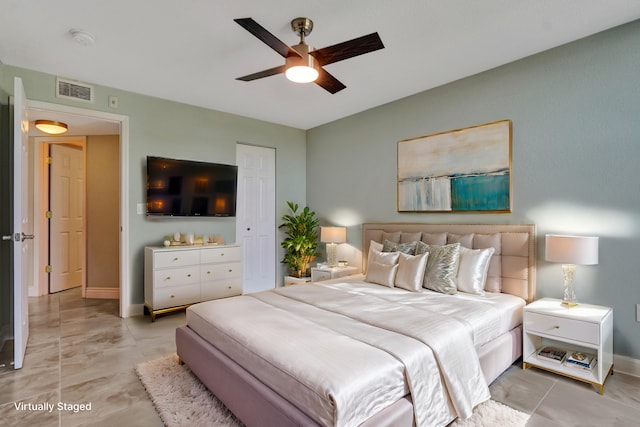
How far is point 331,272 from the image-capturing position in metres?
4.33

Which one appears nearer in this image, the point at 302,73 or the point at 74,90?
the point at 302,73

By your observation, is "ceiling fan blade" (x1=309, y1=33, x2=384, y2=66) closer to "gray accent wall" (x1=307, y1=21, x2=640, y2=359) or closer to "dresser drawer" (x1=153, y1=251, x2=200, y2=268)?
"gray accent wall" (x1=307, y1=21, x2=640, y2=359)

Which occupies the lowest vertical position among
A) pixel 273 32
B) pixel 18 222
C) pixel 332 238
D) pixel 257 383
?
pixel 257 383

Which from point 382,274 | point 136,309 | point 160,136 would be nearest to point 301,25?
point 382,274

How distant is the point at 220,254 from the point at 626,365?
4.14 metres

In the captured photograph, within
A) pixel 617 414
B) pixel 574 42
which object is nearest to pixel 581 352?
pixel 617 414

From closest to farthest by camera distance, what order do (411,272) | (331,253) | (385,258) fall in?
(411,272) < (385,258) < (331,253)

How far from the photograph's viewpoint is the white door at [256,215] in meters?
5.03

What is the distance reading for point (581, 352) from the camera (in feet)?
8.87

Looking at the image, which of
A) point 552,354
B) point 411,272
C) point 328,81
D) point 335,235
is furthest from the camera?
point 335,235

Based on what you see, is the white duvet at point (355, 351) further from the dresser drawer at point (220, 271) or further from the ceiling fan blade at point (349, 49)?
the ceiling fan blade at point (349, 49)

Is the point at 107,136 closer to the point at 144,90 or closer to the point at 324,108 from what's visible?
the point at 144,90

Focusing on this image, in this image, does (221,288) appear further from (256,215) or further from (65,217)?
(65,217)

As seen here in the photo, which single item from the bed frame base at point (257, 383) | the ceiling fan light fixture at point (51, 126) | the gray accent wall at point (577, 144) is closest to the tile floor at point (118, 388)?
the bed frame base at point (257, 383)
